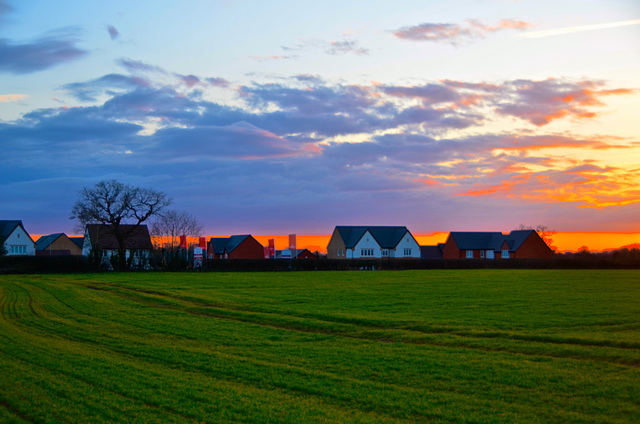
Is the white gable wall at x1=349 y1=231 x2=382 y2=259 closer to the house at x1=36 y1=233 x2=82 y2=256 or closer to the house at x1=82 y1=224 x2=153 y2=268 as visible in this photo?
the house at x1=82 y1=224 x2=153 y2=268

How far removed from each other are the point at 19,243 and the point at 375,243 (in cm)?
6804

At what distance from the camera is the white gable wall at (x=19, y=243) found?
102 meters

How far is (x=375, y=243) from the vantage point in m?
109

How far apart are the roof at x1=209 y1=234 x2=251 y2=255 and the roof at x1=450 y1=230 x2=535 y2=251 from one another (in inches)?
A: 1745

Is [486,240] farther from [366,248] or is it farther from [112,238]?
[112,238]

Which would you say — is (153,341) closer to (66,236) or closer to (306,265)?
(306,265)

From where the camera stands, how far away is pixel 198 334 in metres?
19.4

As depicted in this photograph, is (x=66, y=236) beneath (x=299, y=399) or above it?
above

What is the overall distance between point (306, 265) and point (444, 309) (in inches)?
2201

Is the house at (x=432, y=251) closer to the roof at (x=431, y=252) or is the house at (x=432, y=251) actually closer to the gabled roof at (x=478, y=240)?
the roof at (x=431, y=252)

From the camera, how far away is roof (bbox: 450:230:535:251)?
112250 mm

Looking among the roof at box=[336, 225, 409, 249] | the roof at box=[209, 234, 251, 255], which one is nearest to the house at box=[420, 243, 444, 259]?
the roof at box=[336, 225, 409, 249]

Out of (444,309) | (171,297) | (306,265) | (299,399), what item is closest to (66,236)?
(306,265)

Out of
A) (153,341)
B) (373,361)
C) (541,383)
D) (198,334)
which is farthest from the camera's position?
(198,334)
